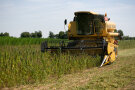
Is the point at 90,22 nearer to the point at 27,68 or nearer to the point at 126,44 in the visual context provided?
the point at 27,68

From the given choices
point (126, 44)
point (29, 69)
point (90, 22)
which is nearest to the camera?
point (29, 69)

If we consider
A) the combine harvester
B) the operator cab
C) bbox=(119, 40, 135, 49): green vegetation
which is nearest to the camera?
the combine harvester

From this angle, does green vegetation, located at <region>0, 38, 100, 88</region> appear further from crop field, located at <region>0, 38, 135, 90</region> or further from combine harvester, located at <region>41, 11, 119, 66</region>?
combine harvester, located at <region>41, 11, 119, 66</region>

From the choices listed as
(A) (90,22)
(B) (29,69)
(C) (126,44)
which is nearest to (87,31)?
(A) (90,22)

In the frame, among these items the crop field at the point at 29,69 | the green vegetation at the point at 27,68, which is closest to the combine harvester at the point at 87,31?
the crop field at the point at 29,69

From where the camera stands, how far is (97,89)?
4.91 metres

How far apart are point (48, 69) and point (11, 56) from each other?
3.77ft

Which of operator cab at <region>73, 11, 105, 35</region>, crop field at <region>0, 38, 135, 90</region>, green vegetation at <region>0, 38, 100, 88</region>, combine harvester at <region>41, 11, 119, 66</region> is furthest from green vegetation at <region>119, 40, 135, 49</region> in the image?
green vegetation at <region>0, 38, 100, 88</region>

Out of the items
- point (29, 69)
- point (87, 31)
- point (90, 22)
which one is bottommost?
point (29, 69)

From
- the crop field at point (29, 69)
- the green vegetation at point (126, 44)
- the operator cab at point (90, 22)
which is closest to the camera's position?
the crop field at point (29, 69)

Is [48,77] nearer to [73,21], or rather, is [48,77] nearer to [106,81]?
[106,81]

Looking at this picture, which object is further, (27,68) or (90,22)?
(90,22)

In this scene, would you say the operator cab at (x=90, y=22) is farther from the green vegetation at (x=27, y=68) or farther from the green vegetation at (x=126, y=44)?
the green vegetation at (x=126, y=44)

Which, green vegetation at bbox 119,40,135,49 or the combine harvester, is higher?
the combine harvester
